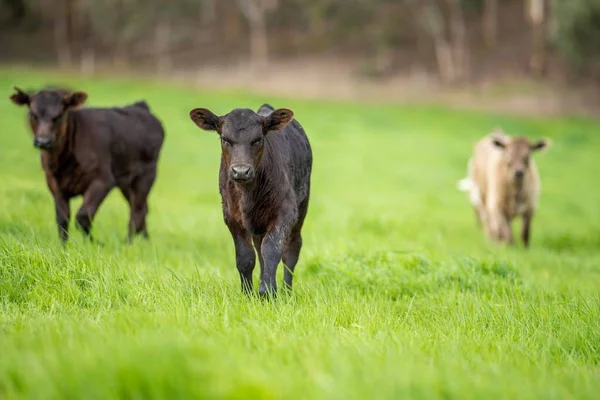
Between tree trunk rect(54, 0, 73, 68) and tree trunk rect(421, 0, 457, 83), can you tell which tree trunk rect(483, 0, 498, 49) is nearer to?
tree trunk rect(421, 0, 457, 83)

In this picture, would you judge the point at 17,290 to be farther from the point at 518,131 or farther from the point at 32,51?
the point at 32,51

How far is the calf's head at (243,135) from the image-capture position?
542 cm

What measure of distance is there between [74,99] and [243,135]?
149 inches

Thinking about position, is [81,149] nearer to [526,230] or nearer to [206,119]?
[206,119]

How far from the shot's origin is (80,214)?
805 cm

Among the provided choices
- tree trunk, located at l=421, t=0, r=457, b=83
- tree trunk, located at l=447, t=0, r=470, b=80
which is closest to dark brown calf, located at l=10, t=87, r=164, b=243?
tree trunk, located at l=421, t=0, r=457, b=83

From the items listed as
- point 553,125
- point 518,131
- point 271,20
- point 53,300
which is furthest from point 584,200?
point 271,20

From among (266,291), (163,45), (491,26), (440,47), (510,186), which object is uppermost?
(491,26)

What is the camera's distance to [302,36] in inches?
2285

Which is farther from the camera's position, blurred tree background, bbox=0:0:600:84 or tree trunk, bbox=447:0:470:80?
blurred tree background, bbox=0:0:600:84

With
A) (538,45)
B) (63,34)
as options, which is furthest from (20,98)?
(63,34)

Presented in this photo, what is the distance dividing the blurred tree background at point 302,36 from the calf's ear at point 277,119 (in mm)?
35795

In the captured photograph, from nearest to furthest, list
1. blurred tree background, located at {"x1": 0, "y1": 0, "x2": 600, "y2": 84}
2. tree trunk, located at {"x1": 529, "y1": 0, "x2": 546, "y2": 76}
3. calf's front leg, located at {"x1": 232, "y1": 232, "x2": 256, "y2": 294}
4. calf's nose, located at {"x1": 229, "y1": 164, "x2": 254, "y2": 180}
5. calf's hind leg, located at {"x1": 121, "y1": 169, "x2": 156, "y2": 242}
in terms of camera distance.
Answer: calf's nose, located at {"x1": 229, "y1": 164, "x2": 254, "y2": 180}, calf's front leg, located at {"x1": 232, "y1": 232, "x2": 256, "y2": 294}, calf's hind leg, located at {"x1": 121, "y1": 169, "x2": 156, "y2": 242}, tree trunk, located at {"x1": 529, "y1": 0, "x2": 546, "y2": 76}, blurred tree background, located at {"x1": 0, "y1": 0, "x2": 600, "y2": 84}

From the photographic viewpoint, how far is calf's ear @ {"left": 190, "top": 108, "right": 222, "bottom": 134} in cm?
595
